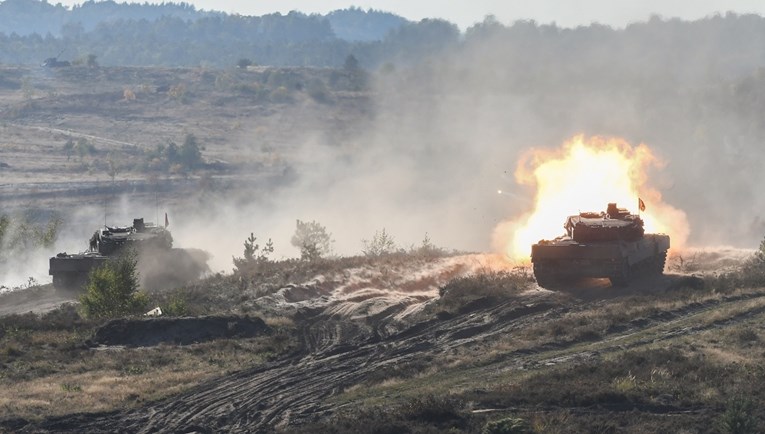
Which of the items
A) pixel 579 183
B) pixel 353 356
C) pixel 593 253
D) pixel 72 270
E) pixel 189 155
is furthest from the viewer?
pixel 189 155

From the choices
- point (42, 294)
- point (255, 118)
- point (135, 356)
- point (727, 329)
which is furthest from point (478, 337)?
point (255, 118)

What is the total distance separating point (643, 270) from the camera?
43750 millimetres

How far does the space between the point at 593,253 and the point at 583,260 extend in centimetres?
44

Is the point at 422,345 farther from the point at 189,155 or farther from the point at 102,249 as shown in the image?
the point at 189,155

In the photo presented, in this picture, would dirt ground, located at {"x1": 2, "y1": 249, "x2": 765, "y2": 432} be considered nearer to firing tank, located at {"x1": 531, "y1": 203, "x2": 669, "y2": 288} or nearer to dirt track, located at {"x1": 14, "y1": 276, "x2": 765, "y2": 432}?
dirt track, located at {"x1": 14, "y1": 276, "x2": 765, "y2": 432}

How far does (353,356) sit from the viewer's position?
32.4 meters

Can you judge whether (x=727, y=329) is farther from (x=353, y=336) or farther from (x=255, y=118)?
(x=255, y=118)

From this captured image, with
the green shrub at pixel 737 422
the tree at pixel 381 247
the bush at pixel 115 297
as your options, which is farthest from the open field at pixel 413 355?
the tree at pixel 381 247

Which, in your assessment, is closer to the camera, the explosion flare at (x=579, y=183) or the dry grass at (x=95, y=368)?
the dry grass at (x=95, y=368)

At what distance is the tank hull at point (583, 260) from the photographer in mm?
40688

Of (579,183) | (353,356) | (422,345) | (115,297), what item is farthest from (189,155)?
(353,356)

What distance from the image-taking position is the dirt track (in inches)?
1022

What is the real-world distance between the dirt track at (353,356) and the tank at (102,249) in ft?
57.0

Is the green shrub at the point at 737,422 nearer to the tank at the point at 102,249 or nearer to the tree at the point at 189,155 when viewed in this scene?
the tank at the point at 102,249
